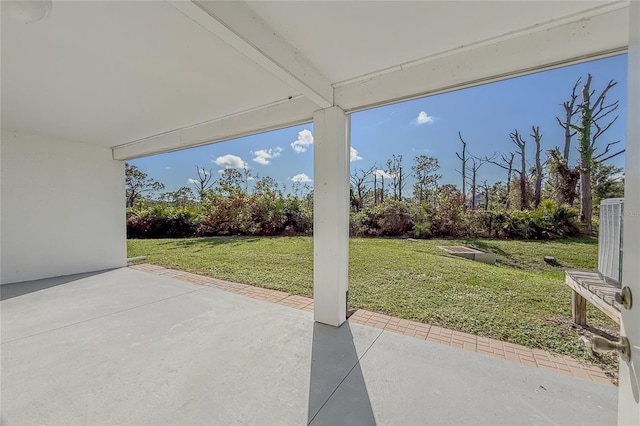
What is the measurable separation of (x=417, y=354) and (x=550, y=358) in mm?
1175

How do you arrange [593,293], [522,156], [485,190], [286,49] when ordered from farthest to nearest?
[485,190] < [522,156] < [593,293] < [286,49]

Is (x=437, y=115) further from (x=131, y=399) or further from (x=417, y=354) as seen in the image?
(x=131, y=399)

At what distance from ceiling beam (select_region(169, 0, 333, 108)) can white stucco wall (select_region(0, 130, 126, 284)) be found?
17.4ft

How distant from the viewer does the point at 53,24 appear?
1.89m

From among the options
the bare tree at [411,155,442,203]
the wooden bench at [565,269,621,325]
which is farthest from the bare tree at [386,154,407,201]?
the wooden bench at [565,269,621,325]

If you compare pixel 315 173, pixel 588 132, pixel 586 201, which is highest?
pixel 588 132

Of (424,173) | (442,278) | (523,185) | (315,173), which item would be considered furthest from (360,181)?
(315,173)

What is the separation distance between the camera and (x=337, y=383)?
206 centimetres

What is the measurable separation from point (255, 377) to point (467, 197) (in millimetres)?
11657

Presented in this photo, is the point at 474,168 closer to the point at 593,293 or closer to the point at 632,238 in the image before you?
the point at 593,293

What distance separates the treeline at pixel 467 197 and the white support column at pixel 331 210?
700cm

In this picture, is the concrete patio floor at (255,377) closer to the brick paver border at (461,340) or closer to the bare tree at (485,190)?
the brick paver border at (461,340)

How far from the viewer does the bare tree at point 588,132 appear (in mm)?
8133

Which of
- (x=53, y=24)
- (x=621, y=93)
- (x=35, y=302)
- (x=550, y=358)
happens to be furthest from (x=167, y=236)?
(x=621, y=93)
